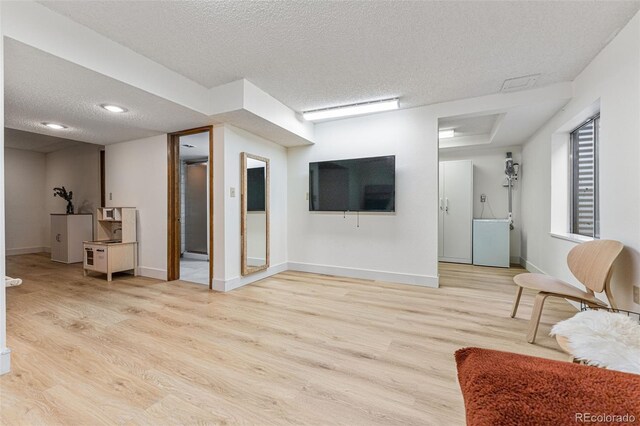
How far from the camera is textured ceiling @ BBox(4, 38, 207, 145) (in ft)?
6.51

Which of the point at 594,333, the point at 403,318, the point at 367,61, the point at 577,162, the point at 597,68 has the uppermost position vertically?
the point at 367,61

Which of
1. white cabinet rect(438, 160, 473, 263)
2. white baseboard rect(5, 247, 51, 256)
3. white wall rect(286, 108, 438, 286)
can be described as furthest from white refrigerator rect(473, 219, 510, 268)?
white baseboard rect(5, 247, 51, 256)

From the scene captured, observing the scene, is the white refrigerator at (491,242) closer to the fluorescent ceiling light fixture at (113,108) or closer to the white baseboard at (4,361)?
the fluorescent ceiling light fixture at (113,108)

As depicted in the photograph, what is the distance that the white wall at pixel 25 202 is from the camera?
5.83m

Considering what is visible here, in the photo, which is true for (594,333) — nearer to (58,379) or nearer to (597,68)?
(597,68)

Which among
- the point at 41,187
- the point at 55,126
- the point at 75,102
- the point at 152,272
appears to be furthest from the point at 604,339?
the point at 41,187

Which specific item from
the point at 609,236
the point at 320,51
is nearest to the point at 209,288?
the point at 320,51

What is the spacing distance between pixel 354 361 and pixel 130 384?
134 centimetres

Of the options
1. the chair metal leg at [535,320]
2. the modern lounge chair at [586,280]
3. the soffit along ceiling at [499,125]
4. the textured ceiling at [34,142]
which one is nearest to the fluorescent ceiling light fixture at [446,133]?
the soffit along ceiling at [499,125]

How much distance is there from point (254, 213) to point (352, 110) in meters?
1.97

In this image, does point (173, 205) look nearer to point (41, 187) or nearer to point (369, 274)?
point (369, 274)

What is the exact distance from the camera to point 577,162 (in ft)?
10.3

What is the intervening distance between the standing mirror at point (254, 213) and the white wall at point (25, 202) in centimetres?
610

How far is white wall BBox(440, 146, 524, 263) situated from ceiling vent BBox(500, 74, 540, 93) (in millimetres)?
2255
